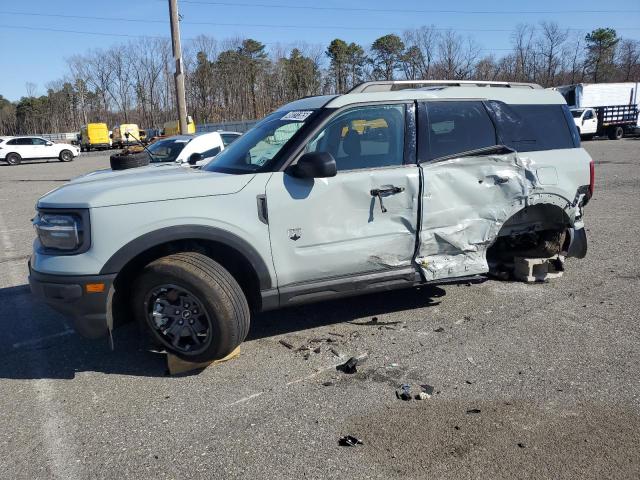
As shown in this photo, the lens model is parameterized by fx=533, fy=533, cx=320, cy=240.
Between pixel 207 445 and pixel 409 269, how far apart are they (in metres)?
2.18

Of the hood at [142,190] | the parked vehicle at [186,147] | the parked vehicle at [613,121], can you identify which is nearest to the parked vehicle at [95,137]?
the parked vehicle at [613,121]

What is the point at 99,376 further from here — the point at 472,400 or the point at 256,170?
the point at 472,400

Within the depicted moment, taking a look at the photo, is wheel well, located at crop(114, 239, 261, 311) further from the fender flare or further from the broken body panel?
the broken body panel

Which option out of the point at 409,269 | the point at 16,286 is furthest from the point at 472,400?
the point at 16,286

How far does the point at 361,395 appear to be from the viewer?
3.49 metres

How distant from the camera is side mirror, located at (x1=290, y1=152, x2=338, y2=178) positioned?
12.6 feet

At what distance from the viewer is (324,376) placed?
149 inches

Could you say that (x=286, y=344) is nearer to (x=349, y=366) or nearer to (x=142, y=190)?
(x=349, y=366)

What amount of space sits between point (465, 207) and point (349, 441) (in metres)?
2.42

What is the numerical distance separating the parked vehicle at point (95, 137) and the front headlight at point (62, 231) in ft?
181

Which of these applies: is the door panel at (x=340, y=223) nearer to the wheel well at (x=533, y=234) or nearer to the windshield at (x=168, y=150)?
the wheel well at (x=533, y=234)

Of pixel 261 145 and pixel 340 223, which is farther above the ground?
pixel 261 145

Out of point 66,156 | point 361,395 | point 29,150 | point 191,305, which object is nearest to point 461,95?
point 361,395

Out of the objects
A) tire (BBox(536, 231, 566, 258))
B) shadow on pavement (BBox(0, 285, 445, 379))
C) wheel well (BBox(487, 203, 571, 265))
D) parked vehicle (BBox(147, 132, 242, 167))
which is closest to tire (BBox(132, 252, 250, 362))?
shadow on pavement (BBox(0, 285, 445, 379))
